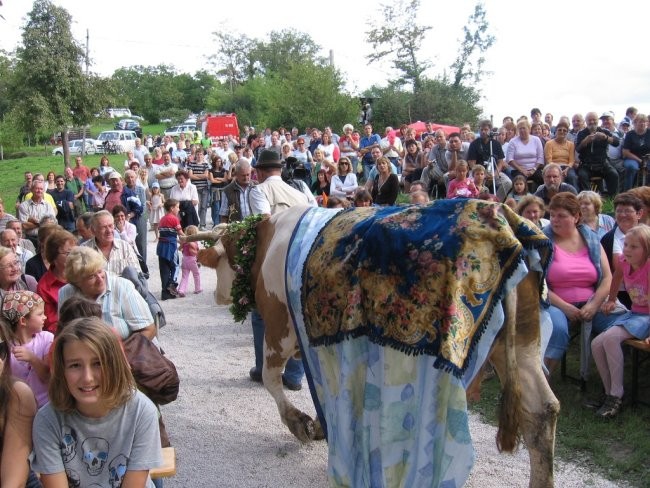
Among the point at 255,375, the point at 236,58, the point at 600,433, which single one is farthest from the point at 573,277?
the point at 236,58

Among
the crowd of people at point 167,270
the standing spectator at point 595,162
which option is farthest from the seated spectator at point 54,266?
the standing spectator at point 595,162

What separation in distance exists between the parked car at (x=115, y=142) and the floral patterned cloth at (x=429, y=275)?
39.7 metres

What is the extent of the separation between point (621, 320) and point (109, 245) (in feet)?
15.2

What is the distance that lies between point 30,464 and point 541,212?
16.3ft

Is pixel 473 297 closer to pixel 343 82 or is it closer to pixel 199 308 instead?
pixel 199 308

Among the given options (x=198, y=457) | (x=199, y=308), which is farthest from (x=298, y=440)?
(x=199, y=308)

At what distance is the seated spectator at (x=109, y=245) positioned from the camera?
626cm

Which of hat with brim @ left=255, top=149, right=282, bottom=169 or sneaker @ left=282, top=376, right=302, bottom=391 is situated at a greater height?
hat with brim @ left=255, top=149, right=282, bottom=169

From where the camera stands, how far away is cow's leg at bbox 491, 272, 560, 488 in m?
3.90

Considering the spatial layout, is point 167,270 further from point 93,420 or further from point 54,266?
point 93,420

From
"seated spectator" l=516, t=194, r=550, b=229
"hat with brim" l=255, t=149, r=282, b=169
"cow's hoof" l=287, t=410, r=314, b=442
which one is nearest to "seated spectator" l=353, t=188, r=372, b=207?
"hat with brim" l=255, t=149, r=282, b=169

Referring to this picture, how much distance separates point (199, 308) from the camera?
996 centimetres

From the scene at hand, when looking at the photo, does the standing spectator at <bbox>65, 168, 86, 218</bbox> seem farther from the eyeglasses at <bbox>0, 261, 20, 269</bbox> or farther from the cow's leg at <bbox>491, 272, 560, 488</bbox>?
the cow's leg at <bbox>491, 272, 560, 488</bbox>

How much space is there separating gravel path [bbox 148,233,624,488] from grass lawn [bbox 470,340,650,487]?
0.17 meters
